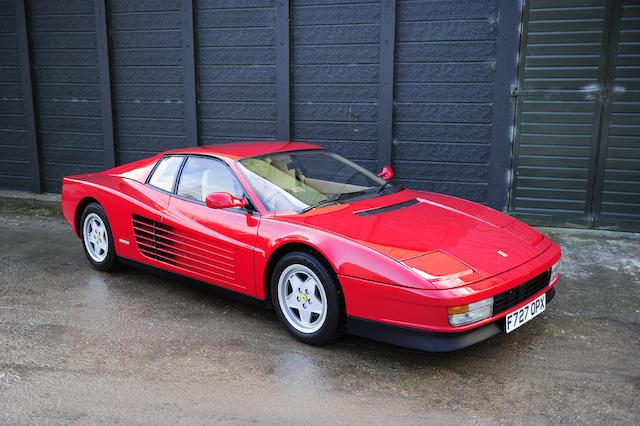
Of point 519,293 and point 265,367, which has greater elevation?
point 519,293

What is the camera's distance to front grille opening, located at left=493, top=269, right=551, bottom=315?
338cm

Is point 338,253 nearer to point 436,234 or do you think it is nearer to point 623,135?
point 436,234

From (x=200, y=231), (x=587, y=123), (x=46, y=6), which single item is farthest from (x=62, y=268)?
(x=587, y=123)

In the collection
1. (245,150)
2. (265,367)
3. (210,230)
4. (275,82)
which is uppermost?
(275,82)

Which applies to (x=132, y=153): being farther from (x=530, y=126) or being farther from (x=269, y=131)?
(x=530, y=126)

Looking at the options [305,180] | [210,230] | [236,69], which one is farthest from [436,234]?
[236,69]

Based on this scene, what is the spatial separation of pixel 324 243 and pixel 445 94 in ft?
14.1

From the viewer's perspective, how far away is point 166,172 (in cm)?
488

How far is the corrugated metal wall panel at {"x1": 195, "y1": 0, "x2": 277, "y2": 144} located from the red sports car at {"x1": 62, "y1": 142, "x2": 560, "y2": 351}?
9.86 feet

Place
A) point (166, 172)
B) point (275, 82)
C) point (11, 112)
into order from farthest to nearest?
1. point (11, 112)
2. point (275, 82)
3. point (166, 172)

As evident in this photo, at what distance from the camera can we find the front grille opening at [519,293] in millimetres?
3377

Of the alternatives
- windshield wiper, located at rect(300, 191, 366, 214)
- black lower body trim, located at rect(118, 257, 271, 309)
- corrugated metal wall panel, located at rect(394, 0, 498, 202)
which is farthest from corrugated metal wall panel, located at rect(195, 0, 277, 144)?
windshield wiper, located at rect(300, 191, 366, 214)

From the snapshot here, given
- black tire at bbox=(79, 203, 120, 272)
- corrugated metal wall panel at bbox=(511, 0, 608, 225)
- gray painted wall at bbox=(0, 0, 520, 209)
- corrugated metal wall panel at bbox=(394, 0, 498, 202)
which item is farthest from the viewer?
gray painted wall at bbox=(0, 0, 520, 209)

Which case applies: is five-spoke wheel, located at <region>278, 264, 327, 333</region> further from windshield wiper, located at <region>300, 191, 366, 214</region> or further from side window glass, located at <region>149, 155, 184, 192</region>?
side window glass, located at <region>149, 155, 184, 192</region>
